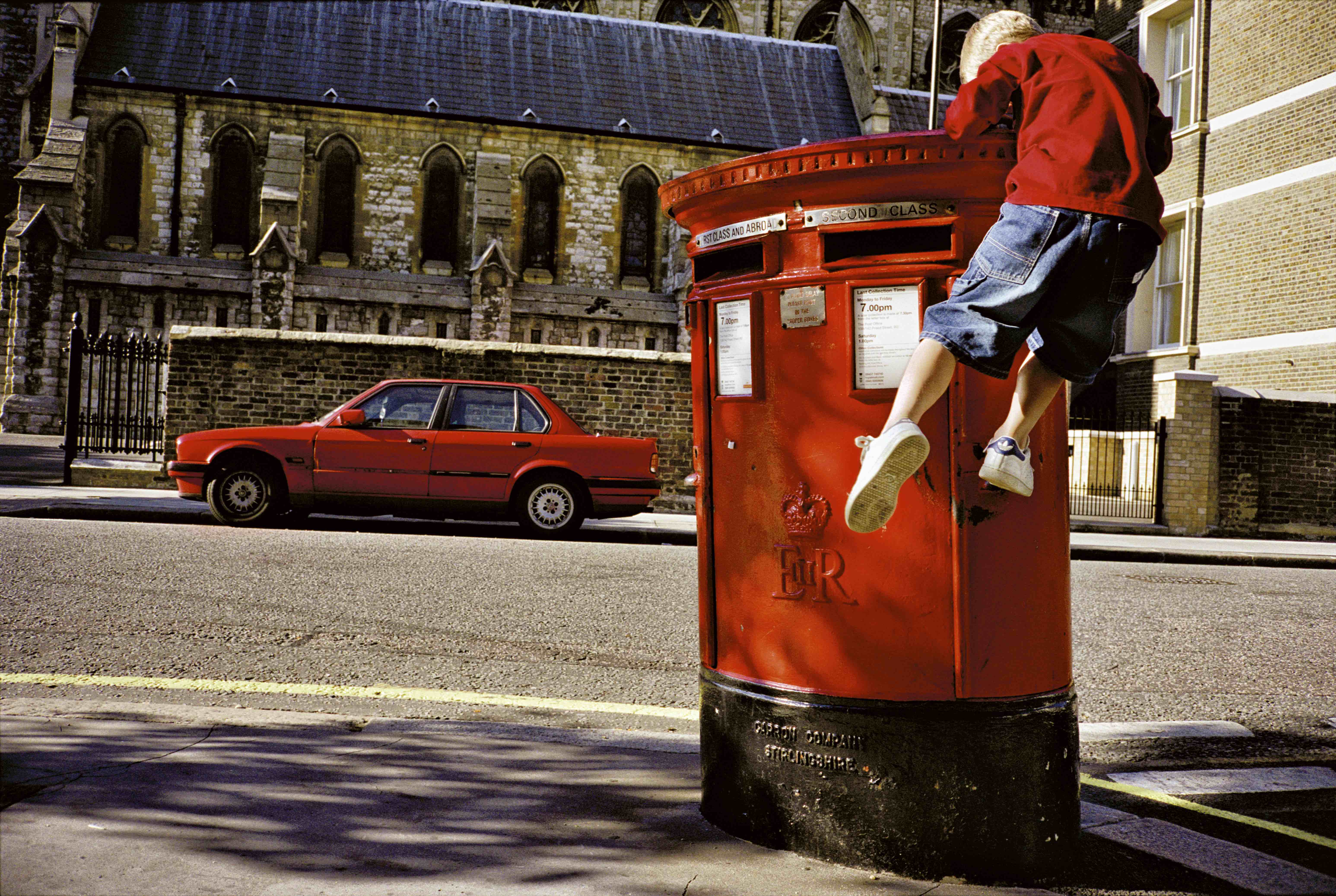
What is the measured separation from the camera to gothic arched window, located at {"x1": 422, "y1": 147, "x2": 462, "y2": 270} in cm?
2991

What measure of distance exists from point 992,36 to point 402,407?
8.74 m

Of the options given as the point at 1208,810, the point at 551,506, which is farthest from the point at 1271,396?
the point at 1208,810

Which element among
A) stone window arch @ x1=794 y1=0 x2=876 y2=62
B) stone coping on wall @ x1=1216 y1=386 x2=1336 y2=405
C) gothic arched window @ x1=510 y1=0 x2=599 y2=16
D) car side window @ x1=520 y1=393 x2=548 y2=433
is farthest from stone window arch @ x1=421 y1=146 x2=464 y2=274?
stone coping on wall @ x1=1216 y1=386 x2=1336 y2=405

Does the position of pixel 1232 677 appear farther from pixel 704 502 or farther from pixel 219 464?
pixel 219 464

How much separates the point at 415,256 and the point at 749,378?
2883 centimetres

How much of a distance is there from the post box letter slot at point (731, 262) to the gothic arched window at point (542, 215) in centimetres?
2844

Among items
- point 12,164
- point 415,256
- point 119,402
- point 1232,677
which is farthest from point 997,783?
point 12,164

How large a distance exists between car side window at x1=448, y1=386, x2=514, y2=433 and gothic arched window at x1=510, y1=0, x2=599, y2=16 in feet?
91.9

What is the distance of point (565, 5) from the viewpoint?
115ft

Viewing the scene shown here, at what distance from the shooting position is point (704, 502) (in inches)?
109

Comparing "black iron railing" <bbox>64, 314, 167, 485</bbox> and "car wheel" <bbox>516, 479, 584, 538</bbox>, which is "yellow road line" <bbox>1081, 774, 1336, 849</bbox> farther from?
"black iron railing" <bbox>64, 314, 167, 485</bbox>

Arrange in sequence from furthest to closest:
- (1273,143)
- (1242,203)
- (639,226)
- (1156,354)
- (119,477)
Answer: (639,226)
(1156,354)
(1242,203)
(1273,143)
(119,477)

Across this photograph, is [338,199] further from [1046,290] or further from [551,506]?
[1046,290]

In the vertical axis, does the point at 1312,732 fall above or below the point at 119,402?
below
